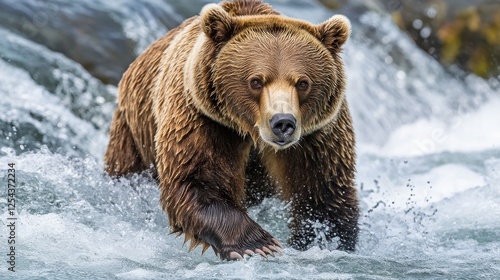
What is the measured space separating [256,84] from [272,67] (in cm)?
15

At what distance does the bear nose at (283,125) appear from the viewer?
581 cm

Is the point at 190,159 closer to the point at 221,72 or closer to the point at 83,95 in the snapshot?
the point at 221,72

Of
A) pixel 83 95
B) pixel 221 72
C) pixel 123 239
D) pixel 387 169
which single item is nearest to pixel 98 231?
pixel 123 239

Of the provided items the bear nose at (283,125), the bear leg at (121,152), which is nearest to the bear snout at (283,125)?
the bear nose at (283,125)

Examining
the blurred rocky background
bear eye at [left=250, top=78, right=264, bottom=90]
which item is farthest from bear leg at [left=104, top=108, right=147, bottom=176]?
the blurred rocky background

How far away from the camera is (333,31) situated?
21.3ft

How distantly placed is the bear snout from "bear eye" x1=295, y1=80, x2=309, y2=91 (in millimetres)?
422

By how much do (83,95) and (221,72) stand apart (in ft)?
16.3

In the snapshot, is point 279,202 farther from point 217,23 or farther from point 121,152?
point 121,152

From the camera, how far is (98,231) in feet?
23.9

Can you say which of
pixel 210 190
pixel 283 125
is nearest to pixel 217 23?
pixel 283 125

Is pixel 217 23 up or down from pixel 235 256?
up

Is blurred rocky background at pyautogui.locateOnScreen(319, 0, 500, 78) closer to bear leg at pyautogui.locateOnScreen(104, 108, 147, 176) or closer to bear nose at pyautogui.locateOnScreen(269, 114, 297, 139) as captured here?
bear leg at pyautogui.locateOnScreen(104, 108, 147, 176)

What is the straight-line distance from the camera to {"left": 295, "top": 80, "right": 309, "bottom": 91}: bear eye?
20.4ft
